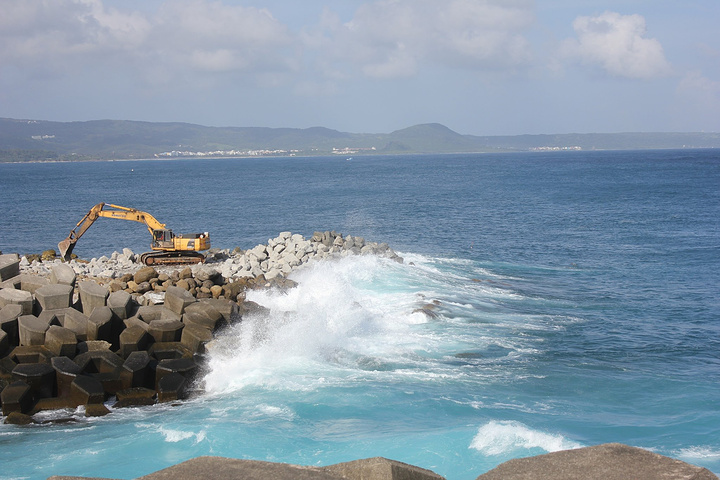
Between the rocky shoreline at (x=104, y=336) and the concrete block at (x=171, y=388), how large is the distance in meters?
0.02

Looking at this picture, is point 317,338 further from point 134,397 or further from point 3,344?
point 3,344

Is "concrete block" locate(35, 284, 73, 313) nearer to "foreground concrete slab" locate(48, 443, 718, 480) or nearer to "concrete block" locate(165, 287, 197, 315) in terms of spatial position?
"concrete block" locate(165, 287, 197, 315)

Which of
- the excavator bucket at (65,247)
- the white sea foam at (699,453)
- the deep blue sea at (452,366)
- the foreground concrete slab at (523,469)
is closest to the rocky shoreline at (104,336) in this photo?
the deep blue sea at (452,366)

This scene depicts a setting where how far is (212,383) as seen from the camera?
1540 cm

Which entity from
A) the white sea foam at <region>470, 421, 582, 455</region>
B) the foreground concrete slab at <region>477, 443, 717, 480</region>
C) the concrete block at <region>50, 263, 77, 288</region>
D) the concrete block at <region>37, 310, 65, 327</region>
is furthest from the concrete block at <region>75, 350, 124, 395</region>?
the foreground concrete slab at <region>477, 443, 717, 480</region>

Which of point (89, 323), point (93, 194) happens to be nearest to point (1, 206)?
point (93, 194)

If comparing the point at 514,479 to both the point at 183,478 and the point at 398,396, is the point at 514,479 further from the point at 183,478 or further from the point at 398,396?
the point at 398,396

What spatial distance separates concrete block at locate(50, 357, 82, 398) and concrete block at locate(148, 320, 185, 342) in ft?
7.90

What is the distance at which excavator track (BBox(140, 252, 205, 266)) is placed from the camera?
25953 millimetres

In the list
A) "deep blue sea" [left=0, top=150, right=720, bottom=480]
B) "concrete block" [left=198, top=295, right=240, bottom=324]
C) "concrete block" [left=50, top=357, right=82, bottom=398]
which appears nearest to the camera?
"deep blue sea" [left=0, top=150, right=720, bottom=480]

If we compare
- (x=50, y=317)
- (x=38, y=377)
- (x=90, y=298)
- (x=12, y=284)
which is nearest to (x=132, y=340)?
(x=50, y=317)

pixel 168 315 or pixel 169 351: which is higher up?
pixel 168 315

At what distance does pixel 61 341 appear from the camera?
15273 millimetres

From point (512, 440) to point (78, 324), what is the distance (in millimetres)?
10949
